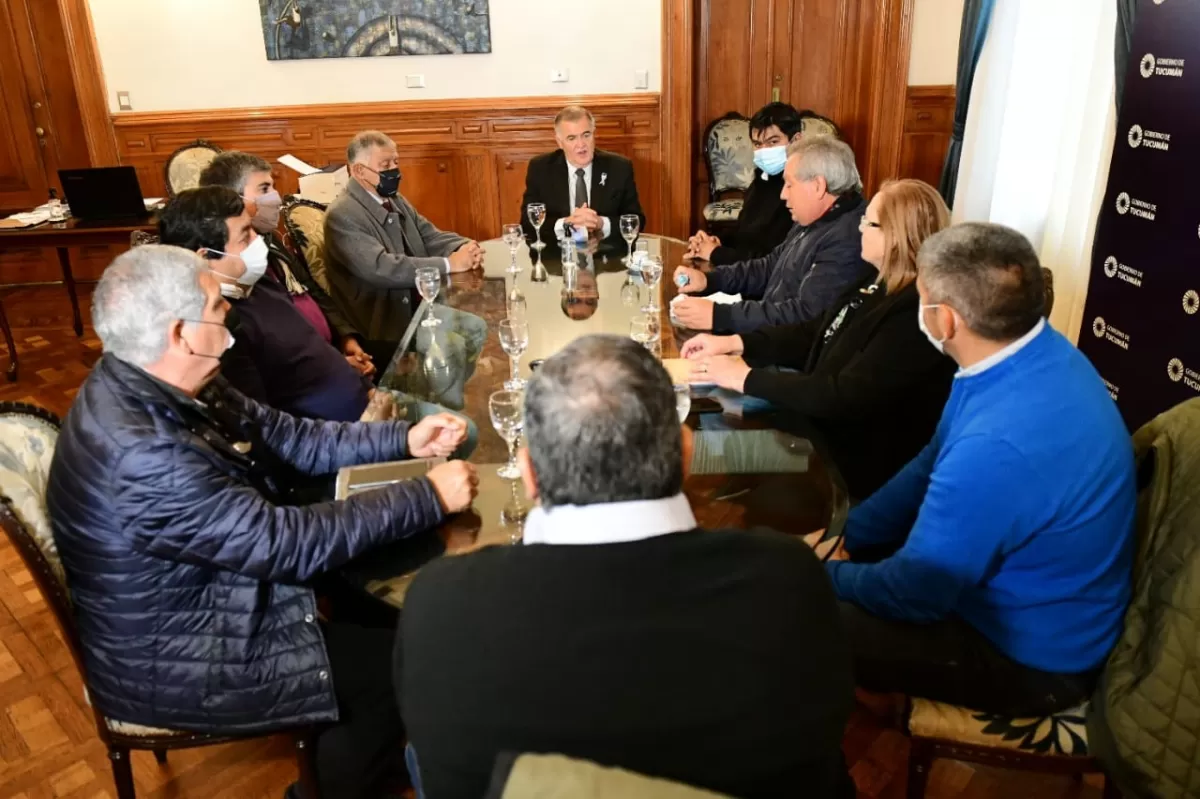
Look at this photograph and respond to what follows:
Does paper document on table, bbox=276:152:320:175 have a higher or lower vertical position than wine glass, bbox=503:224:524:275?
higher

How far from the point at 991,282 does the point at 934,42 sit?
4821 millimetres

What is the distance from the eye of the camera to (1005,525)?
1.45 m

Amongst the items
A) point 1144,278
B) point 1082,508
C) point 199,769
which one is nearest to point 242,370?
point 199,769

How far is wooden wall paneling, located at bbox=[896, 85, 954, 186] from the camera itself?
5746mm

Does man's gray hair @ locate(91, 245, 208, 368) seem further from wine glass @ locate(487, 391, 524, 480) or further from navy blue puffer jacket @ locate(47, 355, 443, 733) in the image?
wine glass @ locate(487, 391, 524, 480)

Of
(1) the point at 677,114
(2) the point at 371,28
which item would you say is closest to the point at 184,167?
(2) the point at 371,28

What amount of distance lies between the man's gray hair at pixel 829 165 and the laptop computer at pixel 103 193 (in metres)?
3.46

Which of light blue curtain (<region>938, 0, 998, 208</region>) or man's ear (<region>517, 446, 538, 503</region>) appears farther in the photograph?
light blue curtain (<region>938, 0, 998, 208</region>)

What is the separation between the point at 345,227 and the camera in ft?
11.0

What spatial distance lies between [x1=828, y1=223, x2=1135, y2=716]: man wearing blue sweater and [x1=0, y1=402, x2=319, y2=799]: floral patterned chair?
1111 millimetres

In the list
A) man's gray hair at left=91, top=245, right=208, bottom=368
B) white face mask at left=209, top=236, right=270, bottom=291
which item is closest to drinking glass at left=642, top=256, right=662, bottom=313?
white face mask at left=209, top=236, right=270, bottom=291

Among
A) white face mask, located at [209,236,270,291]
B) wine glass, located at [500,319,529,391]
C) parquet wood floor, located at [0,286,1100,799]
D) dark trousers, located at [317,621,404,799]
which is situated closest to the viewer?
dark trousers, located at [317,621,404,799]

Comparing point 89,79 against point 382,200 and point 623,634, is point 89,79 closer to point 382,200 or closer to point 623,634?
point 382,200

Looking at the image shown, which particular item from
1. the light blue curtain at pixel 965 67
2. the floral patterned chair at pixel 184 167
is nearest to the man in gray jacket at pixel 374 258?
the floral patterned chair at pixel 184 167
